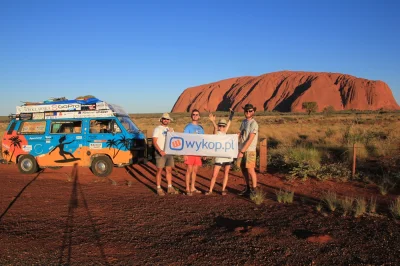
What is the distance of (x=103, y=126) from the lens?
957 centimetres

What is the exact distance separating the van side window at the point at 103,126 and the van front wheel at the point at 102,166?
2.60 ft

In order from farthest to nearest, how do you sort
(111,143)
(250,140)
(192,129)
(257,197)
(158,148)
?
(111,143)
(192,129)
(158,148)
(250,140)
(257,197)

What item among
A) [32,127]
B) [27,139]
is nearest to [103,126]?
[32,127]

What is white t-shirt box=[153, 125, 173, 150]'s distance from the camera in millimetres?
6855

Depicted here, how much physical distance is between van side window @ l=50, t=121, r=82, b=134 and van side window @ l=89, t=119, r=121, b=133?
0.44 m

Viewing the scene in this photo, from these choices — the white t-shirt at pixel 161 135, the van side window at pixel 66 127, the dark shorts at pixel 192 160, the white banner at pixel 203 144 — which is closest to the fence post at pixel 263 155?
the white banner at pixel 203 144

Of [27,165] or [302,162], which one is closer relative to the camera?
[302,162]

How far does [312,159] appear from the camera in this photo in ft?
32.4

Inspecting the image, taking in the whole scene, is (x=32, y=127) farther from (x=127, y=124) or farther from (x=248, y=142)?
(x=248, y=142)

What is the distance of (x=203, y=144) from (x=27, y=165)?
593 centimetres

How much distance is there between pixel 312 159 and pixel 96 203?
6512mm

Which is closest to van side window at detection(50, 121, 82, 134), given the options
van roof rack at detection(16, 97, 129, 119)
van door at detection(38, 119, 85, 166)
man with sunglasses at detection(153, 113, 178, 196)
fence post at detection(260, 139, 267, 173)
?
van door at detection(38, 119, 85, 166)

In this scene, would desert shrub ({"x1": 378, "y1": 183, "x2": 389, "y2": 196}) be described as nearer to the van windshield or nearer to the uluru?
the van windshield

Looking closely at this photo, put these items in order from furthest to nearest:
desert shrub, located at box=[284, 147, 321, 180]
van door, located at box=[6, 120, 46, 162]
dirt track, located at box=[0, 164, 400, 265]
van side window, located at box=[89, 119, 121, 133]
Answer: van door, located at box=[6, 120, 46, 162] → van side window, located at box=[89, 119, 121, 133] → desert shrub, located at box=[284, 147, 321, 180] → dirt track, located at box=[0, 164, 400, 265]
